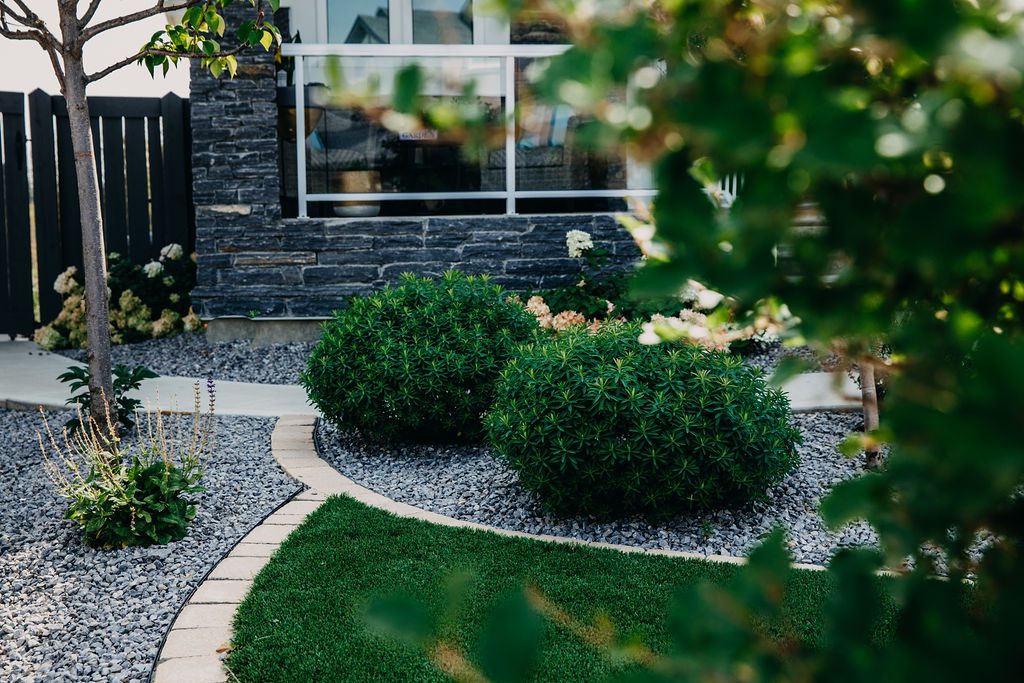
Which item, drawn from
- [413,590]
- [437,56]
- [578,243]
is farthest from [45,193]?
[413,590]

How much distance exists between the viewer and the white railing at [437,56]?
7684mm

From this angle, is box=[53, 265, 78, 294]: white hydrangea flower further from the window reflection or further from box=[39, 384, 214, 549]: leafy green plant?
box=[39, 384, 214, 549]: leafy green plant

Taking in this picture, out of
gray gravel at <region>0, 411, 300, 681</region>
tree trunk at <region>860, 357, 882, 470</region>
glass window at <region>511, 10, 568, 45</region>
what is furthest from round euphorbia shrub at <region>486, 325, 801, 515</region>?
glass window at <region>511, 10, 568, 45</region>

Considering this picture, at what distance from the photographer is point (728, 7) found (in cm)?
85

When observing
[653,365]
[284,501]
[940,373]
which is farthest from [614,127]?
[284,501]

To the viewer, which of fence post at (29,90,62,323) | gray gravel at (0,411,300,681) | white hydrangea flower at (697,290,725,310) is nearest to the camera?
white hydrangea flower at (697,290,725,310)

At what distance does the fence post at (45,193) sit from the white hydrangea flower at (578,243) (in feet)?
15.6

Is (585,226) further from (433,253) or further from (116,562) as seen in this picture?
(116,562)

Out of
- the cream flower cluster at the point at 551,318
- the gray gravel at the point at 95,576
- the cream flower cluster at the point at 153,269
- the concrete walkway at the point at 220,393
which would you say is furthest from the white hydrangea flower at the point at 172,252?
the gray gravel at the point at 95,576

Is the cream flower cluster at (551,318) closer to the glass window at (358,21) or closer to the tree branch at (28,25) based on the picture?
the tree branch at (28,25)

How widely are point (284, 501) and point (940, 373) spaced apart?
3960 mm

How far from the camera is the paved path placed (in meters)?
6.06

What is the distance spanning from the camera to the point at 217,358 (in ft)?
24.8

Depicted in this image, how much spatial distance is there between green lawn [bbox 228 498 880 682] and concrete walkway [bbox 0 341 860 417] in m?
2.28
